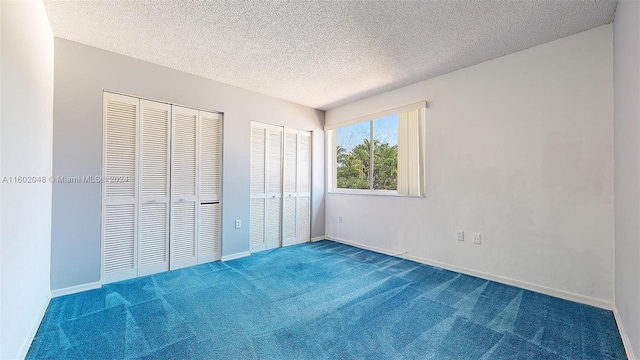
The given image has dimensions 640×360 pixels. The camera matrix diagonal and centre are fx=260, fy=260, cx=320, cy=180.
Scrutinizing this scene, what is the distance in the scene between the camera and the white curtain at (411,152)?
3.54m

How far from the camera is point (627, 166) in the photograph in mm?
1762

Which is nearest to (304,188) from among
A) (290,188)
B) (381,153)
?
(290,188)

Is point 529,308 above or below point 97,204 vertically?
below

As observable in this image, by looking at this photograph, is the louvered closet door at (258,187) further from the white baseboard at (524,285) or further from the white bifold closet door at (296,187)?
the white baseboard at (524,285)

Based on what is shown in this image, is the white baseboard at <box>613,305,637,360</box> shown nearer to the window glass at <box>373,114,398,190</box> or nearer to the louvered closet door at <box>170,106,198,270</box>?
the window glass at <box>373,114,398,190</box>

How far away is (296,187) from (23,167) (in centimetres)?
329

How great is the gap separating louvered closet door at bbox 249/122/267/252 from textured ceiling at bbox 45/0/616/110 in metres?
1.04

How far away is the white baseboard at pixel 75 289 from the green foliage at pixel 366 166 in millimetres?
3623

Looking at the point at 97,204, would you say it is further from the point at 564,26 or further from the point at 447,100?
the point at 564,26

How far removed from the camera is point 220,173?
3.68 metres

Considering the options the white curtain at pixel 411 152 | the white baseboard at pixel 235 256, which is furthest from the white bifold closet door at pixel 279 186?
the white curtain at pixel 411 152

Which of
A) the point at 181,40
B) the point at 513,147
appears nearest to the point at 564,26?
the point at 513,147

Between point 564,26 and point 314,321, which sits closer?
point 314,321

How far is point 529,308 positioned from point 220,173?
3.72 metres
